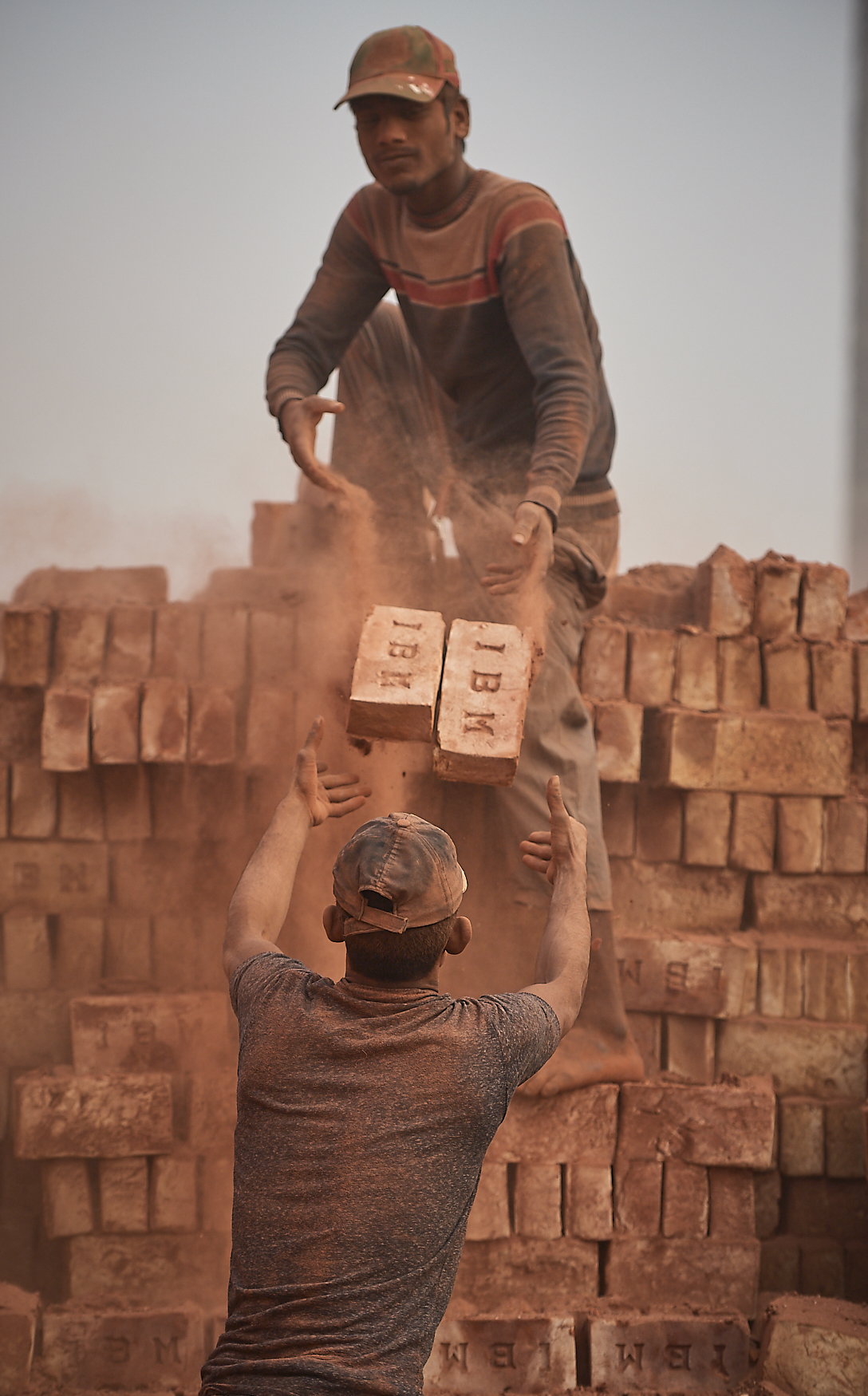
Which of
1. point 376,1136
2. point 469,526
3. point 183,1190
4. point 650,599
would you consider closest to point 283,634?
point 469,526

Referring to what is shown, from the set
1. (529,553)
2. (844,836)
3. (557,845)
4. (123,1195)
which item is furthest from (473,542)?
(123,1195)

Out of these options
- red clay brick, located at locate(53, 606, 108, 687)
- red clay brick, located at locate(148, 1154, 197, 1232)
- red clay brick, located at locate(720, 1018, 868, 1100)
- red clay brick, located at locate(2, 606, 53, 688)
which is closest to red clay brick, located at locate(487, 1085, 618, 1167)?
red clay brick, located at locate(720, 1018, 868, 1100)

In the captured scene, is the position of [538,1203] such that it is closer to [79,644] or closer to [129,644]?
[129,644]

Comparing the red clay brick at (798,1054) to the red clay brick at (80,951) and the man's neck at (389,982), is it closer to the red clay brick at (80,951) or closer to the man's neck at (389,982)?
the red clay brick at (80,951)

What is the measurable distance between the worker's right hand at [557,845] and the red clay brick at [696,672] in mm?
1856

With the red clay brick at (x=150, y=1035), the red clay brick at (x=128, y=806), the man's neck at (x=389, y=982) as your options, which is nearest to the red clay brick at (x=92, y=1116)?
the red clay brick at (x=150, y=1035)

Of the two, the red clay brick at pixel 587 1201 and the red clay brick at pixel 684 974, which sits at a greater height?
the red clay brick at pixel 684 974

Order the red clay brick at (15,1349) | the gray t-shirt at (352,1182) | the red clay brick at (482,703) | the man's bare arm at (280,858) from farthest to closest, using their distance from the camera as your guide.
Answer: the red clay brick at (15,1349) < the red clay brick at (482,703) < the man's bare arm at (280,858) < the gray t-shirt at (352,1182)

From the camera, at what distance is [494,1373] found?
352cm

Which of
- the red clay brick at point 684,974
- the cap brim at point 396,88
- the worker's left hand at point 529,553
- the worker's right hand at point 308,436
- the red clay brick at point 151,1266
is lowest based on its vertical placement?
the red clay brick at point 151,1266

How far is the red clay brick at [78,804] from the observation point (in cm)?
422

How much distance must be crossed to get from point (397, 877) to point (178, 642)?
271cm

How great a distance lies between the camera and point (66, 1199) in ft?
12.3

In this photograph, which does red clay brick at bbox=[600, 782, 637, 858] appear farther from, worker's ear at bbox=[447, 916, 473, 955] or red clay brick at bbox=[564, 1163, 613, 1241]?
worker's ear at bbox=[447, 916, 473, 955]
